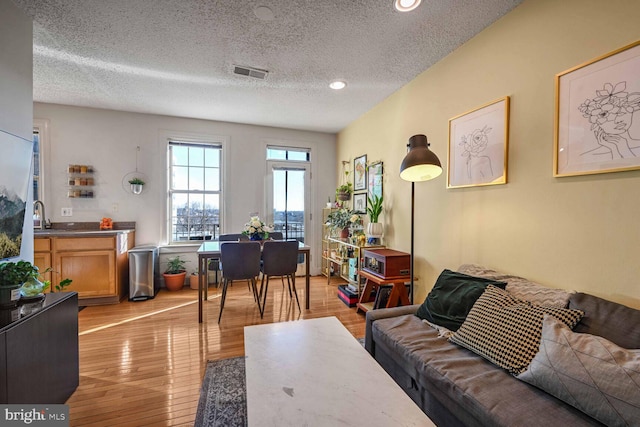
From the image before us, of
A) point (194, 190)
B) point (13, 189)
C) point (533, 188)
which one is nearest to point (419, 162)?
point (533, 188)

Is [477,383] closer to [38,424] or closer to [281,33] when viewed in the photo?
[38,424]

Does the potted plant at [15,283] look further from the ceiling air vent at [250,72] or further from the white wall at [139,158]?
the white wall at [139,158]

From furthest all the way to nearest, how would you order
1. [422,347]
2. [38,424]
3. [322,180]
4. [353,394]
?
[322,180] < [422,347] < [38,424] < [353,394]

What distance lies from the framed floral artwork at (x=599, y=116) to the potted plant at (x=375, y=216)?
6.29ft

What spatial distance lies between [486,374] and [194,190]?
4.27 meters

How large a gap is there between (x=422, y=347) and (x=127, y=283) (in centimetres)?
397

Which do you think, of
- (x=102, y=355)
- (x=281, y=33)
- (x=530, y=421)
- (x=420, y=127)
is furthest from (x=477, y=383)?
(x=102, y=355)

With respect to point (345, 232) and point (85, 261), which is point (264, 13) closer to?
point (345, 232)

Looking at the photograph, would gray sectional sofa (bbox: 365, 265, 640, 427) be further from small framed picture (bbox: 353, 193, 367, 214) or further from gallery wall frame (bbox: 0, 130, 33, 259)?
gallery wall frame (bbox: 0, 130, 33, 259)

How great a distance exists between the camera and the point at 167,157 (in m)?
4.09

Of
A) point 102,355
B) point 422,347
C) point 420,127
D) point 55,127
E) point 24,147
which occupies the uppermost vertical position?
point 55,127

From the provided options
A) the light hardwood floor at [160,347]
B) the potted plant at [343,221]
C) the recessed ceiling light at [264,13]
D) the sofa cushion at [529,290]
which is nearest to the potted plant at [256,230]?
the light hardwood floor at [160,347]

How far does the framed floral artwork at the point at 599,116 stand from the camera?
4.25ft

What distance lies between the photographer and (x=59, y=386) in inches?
63.1
